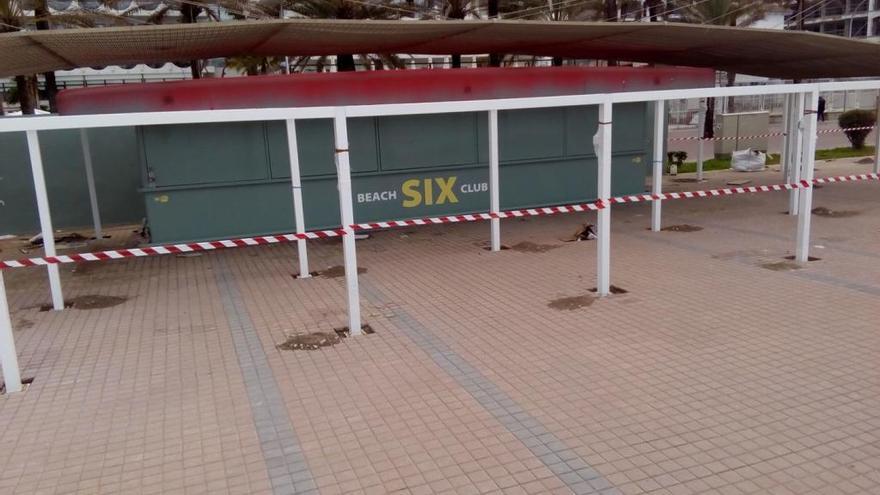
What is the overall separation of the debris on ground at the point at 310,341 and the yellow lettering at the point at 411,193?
4.79 meters

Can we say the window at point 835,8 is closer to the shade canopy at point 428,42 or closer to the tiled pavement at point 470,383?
the shade canopy at point 428,42

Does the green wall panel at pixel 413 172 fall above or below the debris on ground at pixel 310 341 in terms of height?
above

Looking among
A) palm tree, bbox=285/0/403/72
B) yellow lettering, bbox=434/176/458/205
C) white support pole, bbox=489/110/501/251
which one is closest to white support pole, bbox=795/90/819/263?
white support pole, bbox=489/110/501/251

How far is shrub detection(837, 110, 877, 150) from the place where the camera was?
72.8 ft

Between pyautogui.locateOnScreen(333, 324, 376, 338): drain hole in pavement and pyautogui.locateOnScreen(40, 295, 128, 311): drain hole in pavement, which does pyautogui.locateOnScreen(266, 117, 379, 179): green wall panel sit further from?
pyautogui.locateOnScreen(333, 324, 376, 338): drain hole in pavement

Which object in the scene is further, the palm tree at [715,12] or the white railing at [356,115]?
the palm tree at [715,12]

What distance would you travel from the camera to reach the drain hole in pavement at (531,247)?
1049 centimetres

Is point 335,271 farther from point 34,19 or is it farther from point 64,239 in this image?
point 34,19

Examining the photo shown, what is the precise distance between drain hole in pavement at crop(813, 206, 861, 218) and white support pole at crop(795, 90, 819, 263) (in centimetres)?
399

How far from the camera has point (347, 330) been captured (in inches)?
276

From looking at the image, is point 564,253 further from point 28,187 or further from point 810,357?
point 28,187

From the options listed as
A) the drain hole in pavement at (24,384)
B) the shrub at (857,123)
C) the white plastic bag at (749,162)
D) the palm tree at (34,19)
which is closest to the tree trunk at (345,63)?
the palm tree at (34,19)

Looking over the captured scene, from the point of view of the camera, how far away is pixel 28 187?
13836mm

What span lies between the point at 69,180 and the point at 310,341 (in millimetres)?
9938
